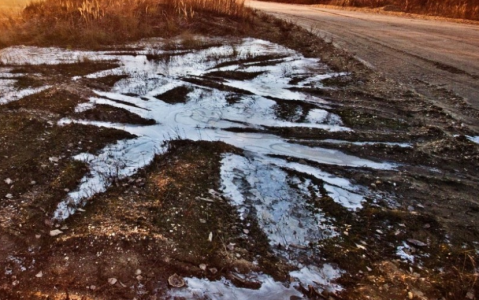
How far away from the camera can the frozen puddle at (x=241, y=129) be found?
3.08m

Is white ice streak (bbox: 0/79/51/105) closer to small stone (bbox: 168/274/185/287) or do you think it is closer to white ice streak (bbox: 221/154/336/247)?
white ice streak (bbox: 221/154/336/247)

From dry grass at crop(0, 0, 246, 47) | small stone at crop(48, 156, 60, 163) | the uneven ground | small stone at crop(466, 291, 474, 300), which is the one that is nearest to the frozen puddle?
small stone at crop(48, 156, 60, 163)

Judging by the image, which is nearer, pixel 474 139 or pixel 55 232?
pixel 55 232

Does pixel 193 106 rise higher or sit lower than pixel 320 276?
higher

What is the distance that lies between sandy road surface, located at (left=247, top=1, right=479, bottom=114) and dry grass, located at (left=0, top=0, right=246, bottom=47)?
3649 millimetres

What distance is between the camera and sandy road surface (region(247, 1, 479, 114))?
646cm

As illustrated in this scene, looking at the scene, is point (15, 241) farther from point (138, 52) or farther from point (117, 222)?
point (138, 52)

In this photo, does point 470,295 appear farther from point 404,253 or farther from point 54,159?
point 54,159

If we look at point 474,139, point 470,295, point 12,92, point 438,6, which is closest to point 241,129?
point 474,139

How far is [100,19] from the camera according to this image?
32.9ft

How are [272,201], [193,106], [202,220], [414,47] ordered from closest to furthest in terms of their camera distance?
[202,220]
[272,201]
[193,106]
[414,47]

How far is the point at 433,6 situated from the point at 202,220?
1638cm

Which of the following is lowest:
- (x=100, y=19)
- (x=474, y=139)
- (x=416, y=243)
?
(x=416, y=243)

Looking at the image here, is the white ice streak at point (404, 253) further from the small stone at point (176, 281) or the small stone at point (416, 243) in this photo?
the small stone at point (176, 281)
